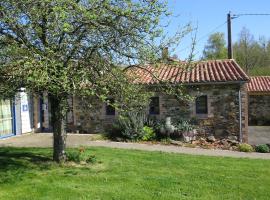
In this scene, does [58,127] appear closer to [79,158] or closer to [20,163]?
[79,158]

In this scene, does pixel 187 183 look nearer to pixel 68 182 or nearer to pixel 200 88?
pixel 68 182

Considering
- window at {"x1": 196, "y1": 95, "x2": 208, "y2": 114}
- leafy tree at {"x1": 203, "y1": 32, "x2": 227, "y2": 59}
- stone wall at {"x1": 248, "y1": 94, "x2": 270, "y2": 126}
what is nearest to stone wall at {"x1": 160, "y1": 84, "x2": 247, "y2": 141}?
window at {"x1": 196, "y1": 95, "x2": 208, "y2": 114}

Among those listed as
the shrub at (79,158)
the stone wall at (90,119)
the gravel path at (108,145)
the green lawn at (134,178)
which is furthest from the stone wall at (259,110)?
the shrub at (79,158)

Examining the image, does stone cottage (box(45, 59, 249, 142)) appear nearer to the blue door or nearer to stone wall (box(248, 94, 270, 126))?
the blue door

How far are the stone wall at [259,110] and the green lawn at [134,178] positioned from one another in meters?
17.6

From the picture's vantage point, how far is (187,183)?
A: 10.0 metres

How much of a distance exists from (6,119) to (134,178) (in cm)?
1028

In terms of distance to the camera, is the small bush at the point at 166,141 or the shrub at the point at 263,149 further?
the small bush at the point at 166,141

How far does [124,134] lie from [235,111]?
5.31 metres

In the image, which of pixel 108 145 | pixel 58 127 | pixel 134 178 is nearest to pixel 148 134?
pixel 108 145

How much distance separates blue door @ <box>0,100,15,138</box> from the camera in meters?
18.6

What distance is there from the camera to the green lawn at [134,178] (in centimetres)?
901

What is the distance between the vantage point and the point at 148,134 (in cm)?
1859

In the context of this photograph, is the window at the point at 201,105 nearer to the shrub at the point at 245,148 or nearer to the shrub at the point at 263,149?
the shrub at the point at 245,148
